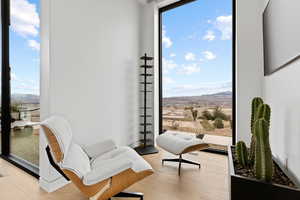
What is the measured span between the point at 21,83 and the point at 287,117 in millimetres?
3283

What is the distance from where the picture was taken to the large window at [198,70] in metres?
2.95

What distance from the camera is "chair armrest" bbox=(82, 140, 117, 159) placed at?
201 centimetres

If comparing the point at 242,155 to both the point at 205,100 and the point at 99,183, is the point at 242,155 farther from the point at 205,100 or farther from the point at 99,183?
the point at 205,100

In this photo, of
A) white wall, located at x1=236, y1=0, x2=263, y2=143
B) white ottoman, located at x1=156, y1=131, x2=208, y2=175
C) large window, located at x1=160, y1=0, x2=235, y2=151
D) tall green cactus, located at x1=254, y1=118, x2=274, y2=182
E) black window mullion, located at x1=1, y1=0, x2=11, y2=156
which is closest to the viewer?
tall green cactus, located at x1=254, y1=118, x2=274, y2=182

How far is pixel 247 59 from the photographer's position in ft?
8.31

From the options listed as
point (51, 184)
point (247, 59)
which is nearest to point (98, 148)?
point (51, 184)

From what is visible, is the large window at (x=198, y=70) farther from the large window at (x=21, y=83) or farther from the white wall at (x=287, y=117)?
the large window at (x=21, y=83)

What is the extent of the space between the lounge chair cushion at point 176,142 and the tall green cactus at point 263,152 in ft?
3.50

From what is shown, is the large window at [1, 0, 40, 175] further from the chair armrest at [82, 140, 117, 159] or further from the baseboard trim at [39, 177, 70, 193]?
the chair armrest at [82, 140, 117, 159]

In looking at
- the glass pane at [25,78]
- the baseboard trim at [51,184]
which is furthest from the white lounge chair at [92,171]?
the glass pane at [25,78]

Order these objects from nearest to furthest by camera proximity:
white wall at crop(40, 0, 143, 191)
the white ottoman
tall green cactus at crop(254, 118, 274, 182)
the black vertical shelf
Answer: tall green cactus at crop(254, 118, 274, 182) → white wall at crop(40, 0, 143, 191) → the white ottoman → the black vertical shelf

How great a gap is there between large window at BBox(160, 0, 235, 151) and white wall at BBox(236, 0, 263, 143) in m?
0.29

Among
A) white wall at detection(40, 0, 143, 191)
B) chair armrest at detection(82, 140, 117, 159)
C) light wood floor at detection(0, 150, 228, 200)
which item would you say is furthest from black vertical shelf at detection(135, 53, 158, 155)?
chair armrest at detection(82, 140, 117, 159)

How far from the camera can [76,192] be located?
189 cm
